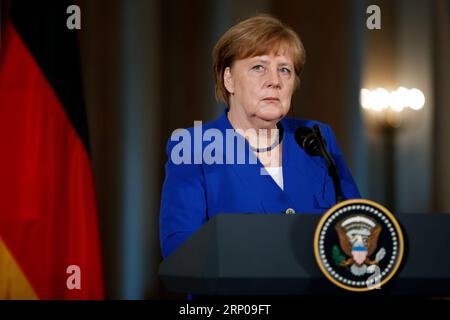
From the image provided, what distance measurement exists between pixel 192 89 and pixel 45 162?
839 millimetres

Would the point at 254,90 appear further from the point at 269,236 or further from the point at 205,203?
the point at 269,236

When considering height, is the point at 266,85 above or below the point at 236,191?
above

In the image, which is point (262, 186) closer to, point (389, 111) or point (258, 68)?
point (258, 68)

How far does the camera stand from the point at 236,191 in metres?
1.32

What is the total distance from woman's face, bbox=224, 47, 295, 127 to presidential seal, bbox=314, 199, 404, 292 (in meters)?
0.52

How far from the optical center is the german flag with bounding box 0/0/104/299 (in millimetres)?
2402

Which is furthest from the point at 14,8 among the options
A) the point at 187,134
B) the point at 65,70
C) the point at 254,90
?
the point at 254,90

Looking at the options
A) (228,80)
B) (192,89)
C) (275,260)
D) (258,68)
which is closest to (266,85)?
(258,68)

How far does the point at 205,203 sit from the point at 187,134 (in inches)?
12.3

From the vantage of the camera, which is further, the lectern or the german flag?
the german flag

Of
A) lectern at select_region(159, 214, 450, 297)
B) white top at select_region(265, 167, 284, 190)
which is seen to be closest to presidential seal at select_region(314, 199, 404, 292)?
lectern at select_region(159, 214, 450, 297)

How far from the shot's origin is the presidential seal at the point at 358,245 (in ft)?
3.01

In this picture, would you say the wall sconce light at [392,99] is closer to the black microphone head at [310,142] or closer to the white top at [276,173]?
the white top at [276,173]

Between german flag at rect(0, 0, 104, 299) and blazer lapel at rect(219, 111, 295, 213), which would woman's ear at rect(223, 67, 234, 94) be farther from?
german flag at rect(0, 0, 104, 299)
